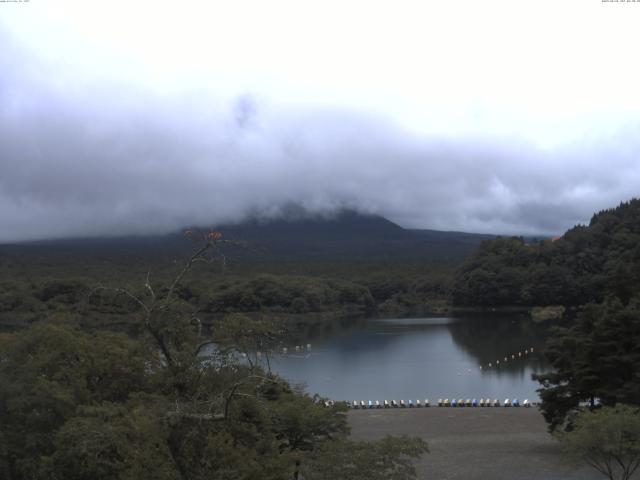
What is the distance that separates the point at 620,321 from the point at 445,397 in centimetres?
1613

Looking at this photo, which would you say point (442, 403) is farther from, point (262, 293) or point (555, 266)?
point (555, 266)

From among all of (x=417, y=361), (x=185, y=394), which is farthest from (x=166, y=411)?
(x=417, y=361)

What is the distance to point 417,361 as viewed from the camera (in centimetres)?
4497

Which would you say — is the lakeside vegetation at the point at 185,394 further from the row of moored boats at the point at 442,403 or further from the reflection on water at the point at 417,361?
the reflection on water at the point at 417,361

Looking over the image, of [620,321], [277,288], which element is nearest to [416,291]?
[277,288]

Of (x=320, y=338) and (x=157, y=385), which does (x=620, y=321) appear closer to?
(x=157, y=385)

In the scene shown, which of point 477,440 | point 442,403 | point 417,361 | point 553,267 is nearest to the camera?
point 477,440

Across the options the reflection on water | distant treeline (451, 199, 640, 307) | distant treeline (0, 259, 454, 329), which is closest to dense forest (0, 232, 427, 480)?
the reflection on water

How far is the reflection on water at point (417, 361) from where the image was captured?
1398 inches

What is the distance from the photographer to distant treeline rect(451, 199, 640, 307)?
8194cm

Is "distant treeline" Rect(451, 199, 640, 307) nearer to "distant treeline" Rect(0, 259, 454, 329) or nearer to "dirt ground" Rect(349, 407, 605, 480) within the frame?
"distant treeline" Rect(0, 259, 454, 329)

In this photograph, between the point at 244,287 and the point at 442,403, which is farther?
the point at 244,287

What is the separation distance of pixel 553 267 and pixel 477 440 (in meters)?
66.9

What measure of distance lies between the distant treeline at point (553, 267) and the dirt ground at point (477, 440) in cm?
5414
